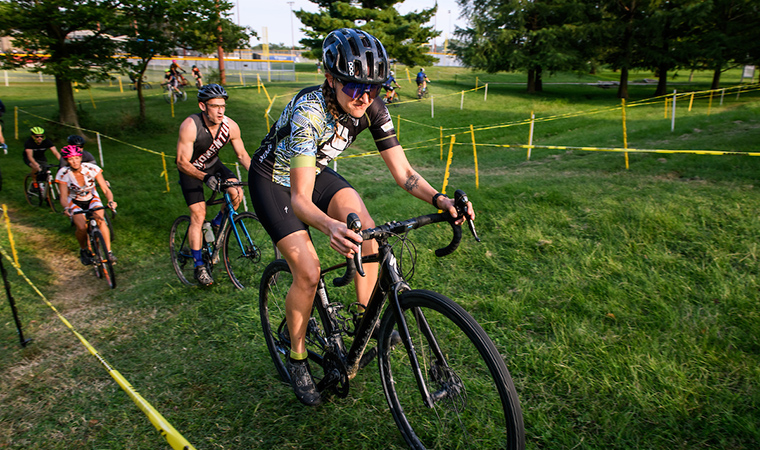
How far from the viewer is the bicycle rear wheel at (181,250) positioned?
21.0ft

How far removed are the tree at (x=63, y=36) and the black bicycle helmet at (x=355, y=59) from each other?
14.9 metres

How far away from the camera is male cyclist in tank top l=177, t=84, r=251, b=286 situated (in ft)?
18.7

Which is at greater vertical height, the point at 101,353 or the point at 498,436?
the point at 498,436

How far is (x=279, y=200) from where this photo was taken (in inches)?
128

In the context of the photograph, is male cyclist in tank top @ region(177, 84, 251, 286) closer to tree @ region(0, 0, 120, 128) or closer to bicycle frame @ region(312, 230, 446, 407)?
bicycle frame @ region(312, 230, 446, 407)

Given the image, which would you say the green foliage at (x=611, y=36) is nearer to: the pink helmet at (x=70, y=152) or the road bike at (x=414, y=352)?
the pink helmet at (x=70, y=152)

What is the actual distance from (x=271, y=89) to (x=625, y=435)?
33832 millimetres

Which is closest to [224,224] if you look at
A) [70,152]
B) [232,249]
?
[232,249]

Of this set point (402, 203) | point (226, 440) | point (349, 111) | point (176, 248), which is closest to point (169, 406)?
point (226, 440)

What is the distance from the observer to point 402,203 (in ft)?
30.1

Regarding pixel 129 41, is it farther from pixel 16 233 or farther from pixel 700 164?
pixel 700 164

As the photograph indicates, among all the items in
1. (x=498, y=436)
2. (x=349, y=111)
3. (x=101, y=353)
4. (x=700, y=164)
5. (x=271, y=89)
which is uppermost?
A: (x=271, y=89)

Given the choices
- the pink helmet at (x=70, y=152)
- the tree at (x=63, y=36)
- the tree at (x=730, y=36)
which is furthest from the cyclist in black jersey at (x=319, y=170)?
the tree at (x=730, y=36)

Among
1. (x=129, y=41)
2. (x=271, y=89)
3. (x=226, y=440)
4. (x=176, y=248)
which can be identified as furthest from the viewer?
(x=271, y=89)
